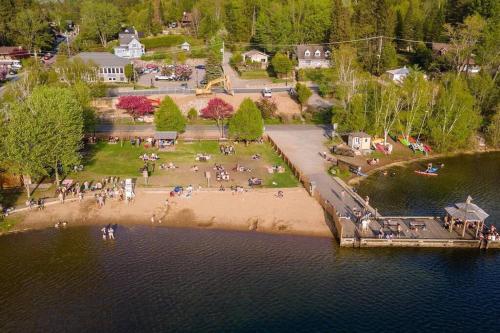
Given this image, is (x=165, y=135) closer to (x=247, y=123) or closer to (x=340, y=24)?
(x=247, y=123)

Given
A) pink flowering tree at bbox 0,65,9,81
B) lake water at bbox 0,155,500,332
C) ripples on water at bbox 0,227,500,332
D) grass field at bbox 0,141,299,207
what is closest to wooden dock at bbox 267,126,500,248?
lake water at bbox 0,155,500,332

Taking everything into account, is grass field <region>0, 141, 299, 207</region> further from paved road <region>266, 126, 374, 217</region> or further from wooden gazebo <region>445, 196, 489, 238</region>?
wooden gazebo <region>445, 196, 489, 238</region>

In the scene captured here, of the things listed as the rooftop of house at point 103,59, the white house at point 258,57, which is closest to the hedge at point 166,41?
the white house at point 258,57

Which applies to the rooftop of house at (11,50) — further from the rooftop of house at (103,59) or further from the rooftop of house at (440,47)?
the rooftop of house at (440,47)

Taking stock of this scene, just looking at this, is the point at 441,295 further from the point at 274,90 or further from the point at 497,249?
the point at 274,90

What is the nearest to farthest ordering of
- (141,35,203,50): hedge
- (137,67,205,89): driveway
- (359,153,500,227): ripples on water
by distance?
(359,153,500,227): ripples on water, (137,67,205,89): driveway, (141,35,203,50): hedge
